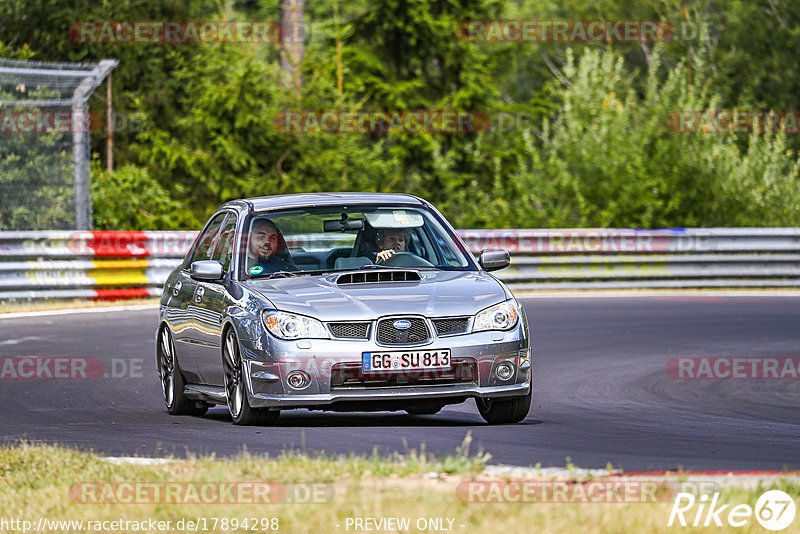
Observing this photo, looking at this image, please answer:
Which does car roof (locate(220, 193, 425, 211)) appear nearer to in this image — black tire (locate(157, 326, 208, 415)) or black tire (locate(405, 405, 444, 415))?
black tire (locate(157, 326, 208, 415))

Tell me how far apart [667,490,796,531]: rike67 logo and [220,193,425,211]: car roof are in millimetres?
4782

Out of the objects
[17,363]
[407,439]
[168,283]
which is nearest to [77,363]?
[17,363]

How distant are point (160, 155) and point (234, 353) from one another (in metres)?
21.6

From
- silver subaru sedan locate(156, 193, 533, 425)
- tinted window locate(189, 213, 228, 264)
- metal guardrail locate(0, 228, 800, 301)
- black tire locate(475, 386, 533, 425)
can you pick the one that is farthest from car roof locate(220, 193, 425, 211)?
metal guardrail locate(0, 228, 800, 301)

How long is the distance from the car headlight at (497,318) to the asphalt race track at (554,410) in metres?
0.62

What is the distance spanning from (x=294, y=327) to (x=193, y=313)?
67.7 inches

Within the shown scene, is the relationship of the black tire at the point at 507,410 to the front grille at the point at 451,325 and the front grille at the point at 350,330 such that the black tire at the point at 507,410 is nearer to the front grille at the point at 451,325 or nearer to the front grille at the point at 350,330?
the front grille at the point at 451,325

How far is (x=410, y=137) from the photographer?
3516 cm

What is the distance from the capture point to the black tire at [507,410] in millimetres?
9609

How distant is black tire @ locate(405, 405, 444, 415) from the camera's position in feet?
31.9

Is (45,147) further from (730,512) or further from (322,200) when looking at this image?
(730,512)

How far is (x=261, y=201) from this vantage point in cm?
1073

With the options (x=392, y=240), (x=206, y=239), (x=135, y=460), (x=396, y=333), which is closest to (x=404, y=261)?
(x=392, y=240)

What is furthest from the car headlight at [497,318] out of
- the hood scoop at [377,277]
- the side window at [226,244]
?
the side window at [226,244]
